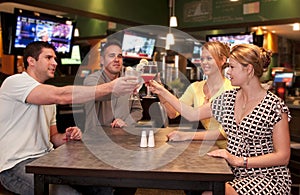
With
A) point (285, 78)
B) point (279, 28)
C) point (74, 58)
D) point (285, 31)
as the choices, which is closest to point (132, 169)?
point (74, 58)

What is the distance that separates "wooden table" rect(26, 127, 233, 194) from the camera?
1.43 metres

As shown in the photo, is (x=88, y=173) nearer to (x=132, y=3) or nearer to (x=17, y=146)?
(x=17, y=146)

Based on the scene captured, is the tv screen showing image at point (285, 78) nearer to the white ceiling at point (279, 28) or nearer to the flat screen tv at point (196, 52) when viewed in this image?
the flat screen tv at point (196, 52)

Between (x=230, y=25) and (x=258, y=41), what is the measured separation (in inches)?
22.2

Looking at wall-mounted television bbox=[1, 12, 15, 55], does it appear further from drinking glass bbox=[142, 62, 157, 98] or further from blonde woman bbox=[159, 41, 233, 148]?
drinking glass bbox=[142, 62, 157, 98]

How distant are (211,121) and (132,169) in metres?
1.14

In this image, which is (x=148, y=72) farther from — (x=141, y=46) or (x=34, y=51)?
(x=141, y=46)

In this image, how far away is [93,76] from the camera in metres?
2.92

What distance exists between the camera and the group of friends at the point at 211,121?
73.8 inches

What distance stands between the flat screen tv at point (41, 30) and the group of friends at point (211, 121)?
7.42 feet

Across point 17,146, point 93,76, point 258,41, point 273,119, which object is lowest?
point 17,146

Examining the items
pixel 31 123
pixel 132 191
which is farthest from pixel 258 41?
pixel 31 123

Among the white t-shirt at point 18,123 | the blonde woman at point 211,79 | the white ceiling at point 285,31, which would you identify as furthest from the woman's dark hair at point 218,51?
the white ceiling at point 285,31

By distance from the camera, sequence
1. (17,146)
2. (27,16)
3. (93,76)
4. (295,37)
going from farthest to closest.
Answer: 1. (295,37)
2. (27,16)
3. (93,76)
4. (17,146)
